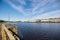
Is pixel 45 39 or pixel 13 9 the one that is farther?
pixel 45 39

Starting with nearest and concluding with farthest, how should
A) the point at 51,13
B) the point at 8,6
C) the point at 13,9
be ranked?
the point at 8,6 < the point at 13,9 < the point at 51,13

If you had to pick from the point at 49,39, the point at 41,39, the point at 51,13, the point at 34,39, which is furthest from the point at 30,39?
the point at 51,13

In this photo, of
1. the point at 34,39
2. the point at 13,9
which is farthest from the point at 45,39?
the point at 13,9

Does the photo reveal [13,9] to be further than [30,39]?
No

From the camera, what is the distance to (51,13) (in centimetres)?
813

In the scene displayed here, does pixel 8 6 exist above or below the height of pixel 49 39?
above

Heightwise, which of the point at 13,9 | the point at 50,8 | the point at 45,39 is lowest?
the point at 45,39

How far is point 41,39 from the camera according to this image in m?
9.39

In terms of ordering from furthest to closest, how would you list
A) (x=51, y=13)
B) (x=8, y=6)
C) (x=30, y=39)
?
(x=30, y=39)
(x=51, y=13)
(x=8, y=6)

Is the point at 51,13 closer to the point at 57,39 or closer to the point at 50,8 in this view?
the point at 50,8

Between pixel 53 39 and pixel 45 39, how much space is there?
2.43 feet

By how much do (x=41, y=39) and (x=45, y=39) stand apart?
37 cm

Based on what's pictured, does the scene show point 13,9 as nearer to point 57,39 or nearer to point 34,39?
point 34,39

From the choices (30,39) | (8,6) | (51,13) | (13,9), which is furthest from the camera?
(30,39)
